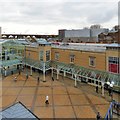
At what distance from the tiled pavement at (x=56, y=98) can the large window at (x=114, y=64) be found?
329 cm

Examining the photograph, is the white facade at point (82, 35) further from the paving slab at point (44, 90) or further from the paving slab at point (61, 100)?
the paving slab at point (61, 100)

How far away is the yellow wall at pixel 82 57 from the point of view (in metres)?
25.2

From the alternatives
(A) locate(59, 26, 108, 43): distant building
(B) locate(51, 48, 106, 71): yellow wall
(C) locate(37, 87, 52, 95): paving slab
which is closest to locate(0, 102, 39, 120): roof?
(C) locate(37, 87, 52, 95): paving slab

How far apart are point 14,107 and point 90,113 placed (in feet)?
35.3

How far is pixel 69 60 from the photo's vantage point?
30.5m

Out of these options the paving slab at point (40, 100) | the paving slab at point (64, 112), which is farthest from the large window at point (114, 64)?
the paving slab at point (40, 100)

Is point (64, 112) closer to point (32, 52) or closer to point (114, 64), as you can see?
point (114, 64)

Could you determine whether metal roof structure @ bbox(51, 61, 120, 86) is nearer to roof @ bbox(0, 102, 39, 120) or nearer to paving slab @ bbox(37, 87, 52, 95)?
paving slab @ bbox(37, 87, 52, 95)

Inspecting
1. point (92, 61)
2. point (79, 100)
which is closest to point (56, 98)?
point (79, 100)

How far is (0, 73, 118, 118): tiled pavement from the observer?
18.0 metres

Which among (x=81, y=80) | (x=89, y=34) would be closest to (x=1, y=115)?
(x=81, y=80)

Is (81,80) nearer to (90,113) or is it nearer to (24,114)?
(90,113)

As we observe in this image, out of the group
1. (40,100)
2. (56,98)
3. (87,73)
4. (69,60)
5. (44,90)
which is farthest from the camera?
(69,60)

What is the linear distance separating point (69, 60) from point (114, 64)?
9237mm
